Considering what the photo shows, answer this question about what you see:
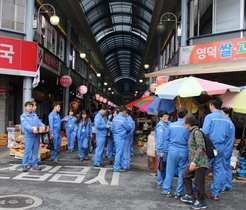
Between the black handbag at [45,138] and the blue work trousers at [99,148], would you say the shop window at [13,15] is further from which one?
the blue work trousers at [99,148]

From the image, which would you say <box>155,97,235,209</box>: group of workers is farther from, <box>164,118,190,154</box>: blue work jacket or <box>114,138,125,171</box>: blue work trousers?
<box>114,138,125,171</box>: blue work trousers

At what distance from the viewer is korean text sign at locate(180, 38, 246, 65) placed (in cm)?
988

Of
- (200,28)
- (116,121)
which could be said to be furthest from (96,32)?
(116,121)

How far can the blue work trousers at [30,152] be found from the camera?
23.1 feet

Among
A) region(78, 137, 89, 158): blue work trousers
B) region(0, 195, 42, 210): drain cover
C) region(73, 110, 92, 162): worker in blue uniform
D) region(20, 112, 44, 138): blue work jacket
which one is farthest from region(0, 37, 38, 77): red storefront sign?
region(0, 195, 42, 210): drain cover

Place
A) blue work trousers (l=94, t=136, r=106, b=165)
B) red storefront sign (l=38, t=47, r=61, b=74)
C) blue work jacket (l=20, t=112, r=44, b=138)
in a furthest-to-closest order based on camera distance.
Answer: red storefront sign (l=38, t=47, r=61, b=74) < blue work trousers (l=94, t=136, r=106, b=165) < blue work jacket (l=20, t=112, r=44, b=138)

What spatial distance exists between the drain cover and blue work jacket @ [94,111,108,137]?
10.8 feet

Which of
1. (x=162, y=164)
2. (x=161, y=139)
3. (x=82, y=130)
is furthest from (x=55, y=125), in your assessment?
(x=162, y=164)

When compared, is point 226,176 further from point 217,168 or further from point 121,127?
point 121,127

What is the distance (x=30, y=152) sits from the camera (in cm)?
715

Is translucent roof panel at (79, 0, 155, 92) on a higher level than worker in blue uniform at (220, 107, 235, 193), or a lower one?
higher

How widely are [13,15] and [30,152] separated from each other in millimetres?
7780

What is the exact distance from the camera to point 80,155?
880cm

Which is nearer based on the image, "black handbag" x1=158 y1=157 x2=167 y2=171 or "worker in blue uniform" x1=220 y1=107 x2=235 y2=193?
"worker in blue uniform" x1=220 y1=107 x2=235 y2=193
